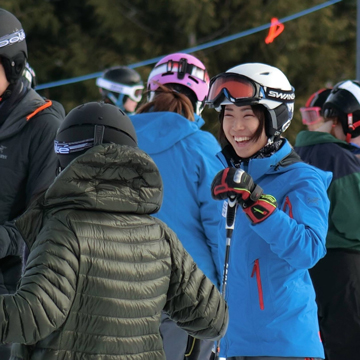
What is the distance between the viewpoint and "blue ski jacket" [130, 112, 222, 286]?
14.4 feet

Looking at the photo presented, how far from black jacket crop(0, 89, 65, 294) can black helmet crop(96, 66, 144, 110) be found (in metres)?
3.96

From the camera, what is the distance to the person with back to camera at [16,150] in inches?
154

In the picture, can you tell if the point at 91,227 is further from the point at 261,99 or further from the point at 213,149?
the point at 213,149

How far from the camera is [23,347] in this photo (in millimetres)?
2537

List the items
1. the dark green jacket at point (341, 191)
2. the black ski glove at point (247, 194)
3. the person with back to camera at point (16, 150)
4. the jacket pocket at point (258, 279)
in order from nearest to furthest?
the black ski glove at point (247, 194) < the jacket pocket at point (258, 279) < the person with back to camera at point (16, 150) < the dark green jacket at point (341, 191)

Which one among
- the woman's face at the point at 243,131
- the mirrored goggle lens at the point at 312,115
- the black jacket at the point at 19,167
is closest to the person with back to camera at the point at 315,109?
the mirrored goggle lens at the point at 312,115

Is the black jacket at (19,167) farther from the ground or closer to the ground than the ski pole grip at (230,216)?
farther from the ground

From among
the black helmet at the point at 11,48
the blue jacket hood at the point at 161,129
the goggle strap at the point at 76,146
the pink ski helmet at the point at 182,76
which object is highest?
the pink ski helmet at the point at 182,76

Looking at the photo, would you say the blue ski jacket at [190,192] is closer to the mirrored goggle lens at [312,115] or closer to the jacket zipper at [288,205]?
the jacket zipper at [288,205]

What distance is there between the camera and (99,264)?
8.44ft

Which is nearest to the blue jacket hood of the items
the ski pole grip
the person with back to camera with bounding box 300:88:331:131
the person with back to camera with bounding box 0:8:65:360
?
the person with back to camera with bounding box 0:8:65:360

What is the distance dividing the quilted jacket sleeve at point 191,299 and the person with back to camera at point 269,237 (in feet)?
2.11

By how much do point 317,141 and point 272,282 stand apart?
221 cm

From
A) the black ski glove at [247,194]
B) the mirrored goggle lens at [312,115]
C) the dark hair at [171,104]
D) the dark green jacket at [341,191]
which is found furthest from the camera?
the mirrored goggle lens at [312,115]
